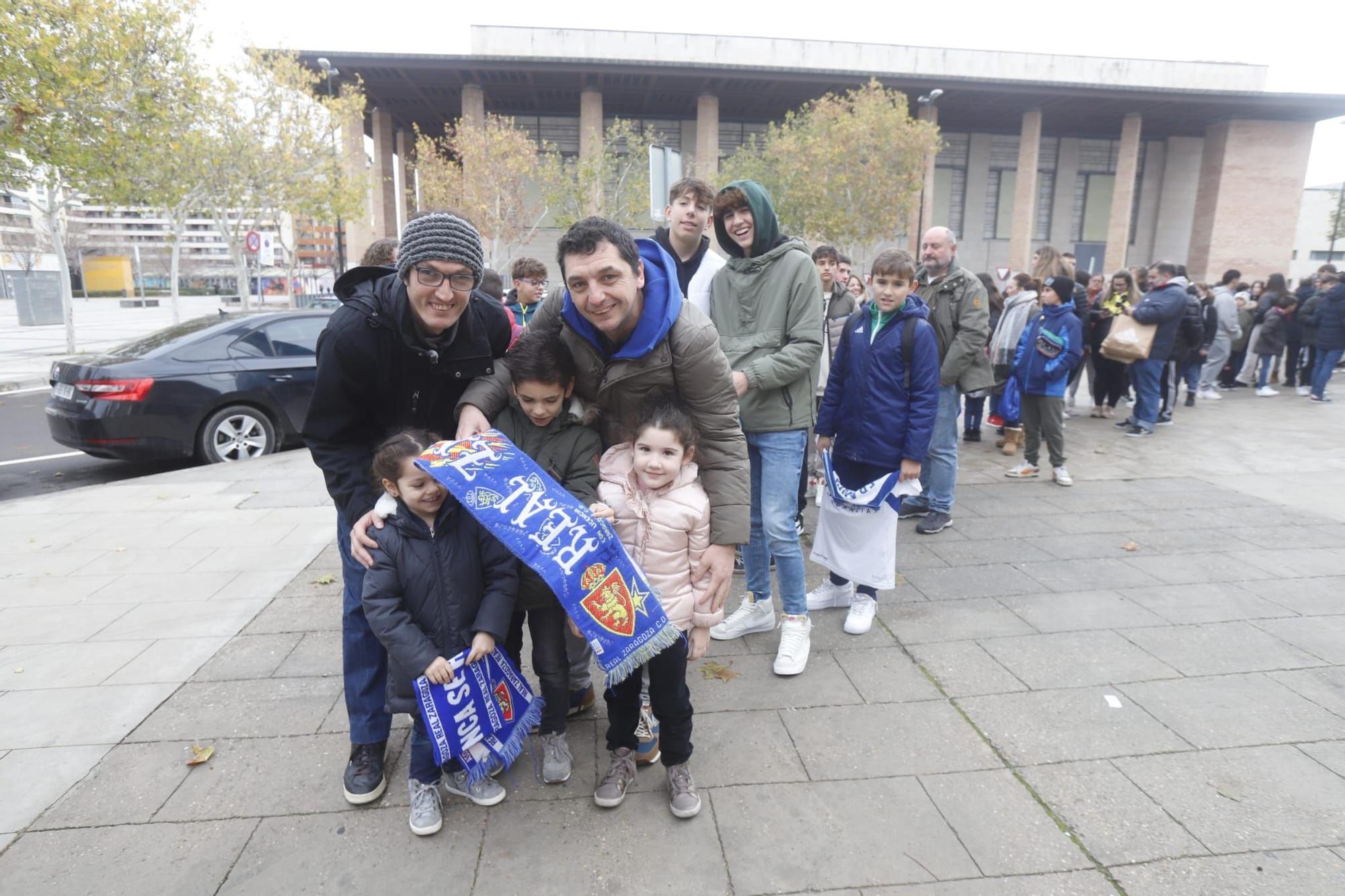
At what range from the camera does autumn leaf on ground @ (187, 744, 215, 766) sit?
268 cm

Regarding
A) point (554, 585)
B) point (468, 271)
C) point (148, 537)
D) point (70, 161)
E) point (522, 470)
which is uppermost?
point (70, 161)

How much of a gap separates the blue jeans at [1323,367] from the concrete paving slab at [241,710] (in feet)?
46.1

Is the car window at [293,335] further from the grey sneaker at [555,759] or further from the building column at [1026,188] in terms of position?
the building column at [1026,188]

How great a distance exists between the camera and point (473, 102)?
96.0 ft

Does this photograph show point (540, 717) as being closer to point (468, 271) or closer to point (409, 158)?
point (468, 271)

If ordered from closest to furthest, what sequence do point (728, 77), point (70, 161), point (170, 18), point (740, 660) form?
point (740, 660) → point (70, 161) → point (170, 18) → point (728, 77)

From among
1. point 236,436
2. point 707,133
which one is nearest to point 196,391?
point 236,436

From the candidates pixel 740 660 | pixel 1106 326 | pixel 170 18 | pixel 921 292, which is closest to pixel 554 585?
pixel 740 660

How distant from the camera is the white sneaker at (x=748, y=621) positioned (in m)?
3.67

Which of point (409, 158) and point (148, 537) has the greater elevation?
point (409, 158)

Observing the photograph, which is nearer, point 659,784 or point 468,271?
point 468,271

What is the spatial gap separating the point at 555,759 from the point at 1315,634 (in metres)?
3.75

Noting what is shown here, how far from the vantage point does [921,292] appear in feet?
18.2

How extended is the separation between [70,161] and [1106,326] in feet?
52.1
